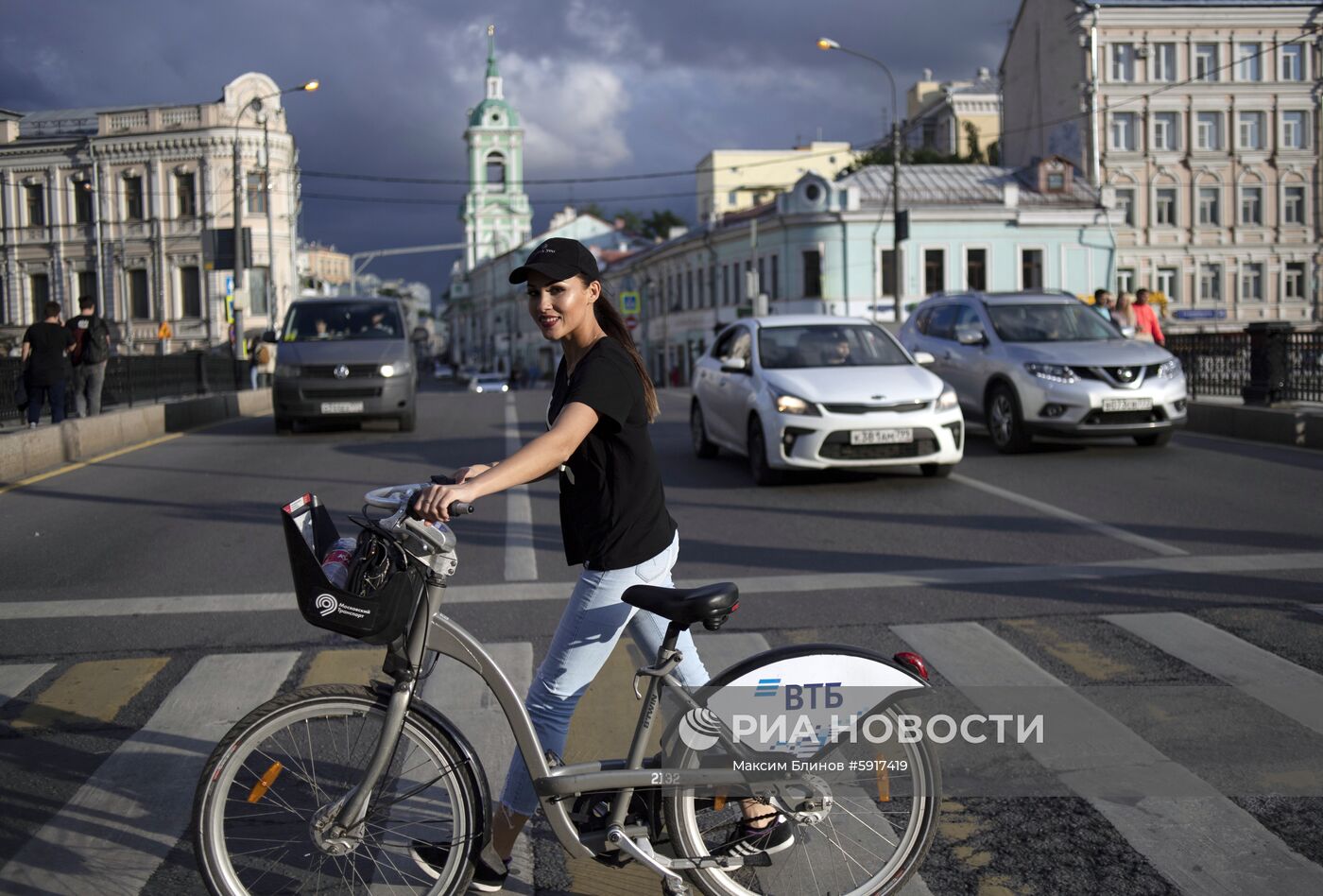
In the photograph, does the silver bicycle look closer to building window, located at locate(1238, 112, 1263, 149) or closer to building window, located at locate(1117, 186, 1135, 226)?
building window, located at locate(1117, 186, 1135, 226)

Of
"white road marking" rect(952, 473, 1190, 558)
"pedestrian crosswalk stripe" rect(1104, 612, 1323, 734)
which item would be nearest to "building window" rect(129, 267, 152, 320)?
"white road marking" rect(952, 473, 1190, 558)

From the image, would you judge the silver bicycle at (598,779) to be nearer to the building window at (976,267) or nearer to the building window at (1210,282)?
the building window at (976,267)

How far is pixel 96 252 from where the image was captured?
2330cm

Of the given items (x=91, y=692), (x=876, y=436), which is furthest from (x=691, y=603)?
(x=876, y=436)

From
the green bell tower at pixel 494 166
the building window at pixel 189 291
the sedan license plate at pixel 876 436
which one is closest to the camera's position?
the sedan license plate at pixel 876 436

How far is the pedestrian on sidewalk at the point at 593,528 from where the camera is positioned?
11.2 feet

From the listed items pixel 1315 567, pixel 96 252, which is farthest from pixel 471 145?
pixel 1315 567

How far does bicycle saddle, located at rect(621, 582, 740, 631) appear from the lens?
321cm

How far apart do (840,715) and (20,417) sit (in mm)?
17102

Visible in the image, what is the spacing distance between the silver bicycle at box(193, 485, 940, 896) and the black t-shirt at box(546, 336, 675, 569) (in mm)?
182

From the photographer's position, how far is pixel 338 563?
127 inches

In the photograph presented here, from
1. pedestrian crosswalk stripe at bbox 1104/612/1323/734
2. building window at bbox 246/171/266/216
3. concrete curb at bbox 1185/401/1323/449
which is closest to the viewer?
pedestrian crosswalk stripe at bbox 1104/612/1323/734

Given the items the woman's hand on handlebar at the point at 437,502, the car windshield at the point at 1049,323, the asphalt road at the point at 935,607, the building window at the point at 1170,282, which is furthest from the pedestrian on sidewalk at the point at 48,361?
the building window at the point at 1170,282

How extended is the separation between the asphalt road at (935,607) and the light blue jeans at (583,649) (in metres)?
0.54
